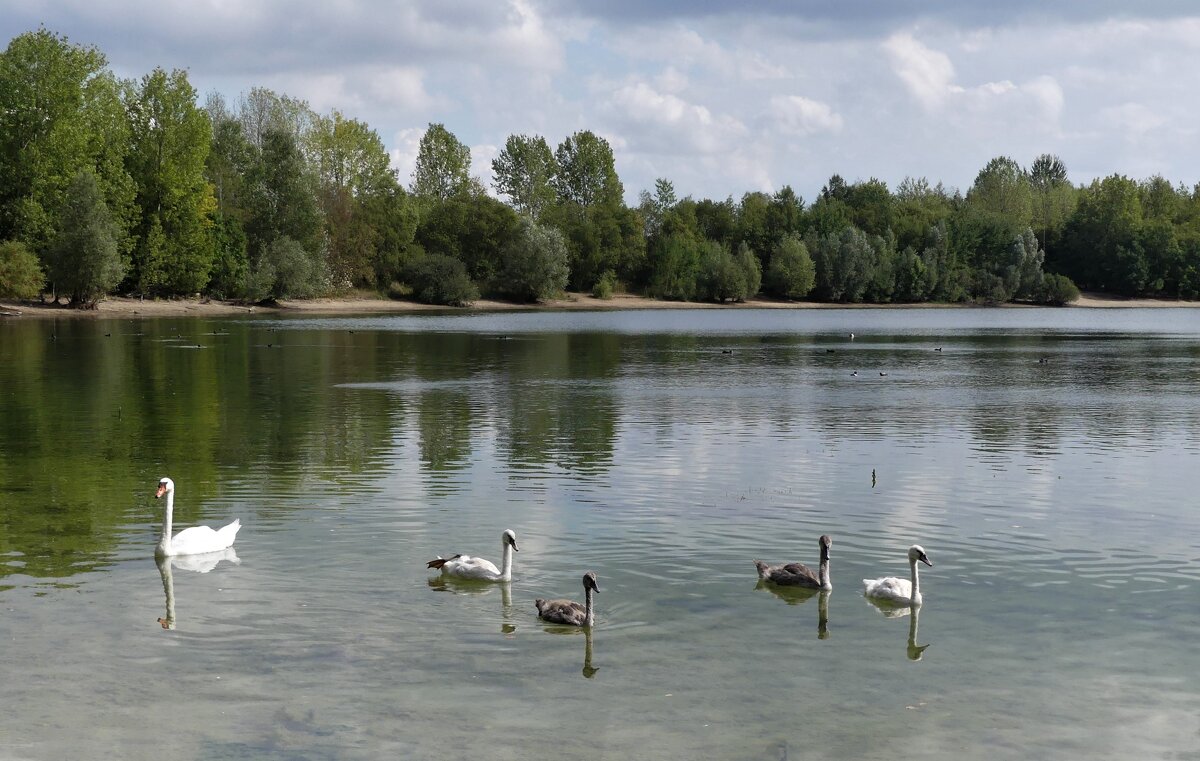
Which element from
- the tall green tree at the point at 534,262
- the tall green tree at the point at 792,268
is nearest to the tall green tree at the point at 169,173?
the tall green tree at the point at 534,262

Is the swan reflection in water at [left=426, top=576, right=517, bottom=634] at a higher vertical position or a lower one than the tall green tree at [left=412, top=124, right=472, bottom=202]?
Answer: lower

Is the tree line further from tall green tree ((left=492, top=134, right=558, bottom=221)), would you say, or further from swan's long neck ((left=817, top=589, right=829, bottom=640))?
swan's long neck ((left=817, top=589, right=829, bottom=640))

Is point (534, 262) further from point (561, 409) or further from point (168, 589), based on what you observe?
point (168, 589)

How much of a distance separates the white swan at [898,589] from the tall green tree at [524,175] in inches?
6831

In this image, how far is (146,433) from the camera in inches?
1289

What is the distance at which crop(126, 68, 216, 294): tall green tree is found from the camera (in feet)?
385

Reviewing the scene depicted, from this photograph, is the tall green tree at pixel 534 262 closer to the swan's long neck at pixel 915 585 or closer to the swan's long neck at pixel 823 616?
the swan's long neck at pixel 823 616

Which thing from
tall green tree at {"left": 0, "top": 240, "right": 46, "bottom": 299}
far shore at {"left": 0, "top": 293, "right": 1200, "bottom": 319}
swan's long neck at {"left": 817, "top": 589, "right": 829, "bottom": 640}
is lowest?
swan's long neck at {"left": 817, "top": 589, "right": 829, "bottom": 640}

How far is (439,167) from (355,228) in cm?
3930

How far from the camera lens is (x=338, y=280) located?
495 feet

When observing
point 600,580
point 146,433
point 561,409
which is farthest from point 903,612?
point 561,409

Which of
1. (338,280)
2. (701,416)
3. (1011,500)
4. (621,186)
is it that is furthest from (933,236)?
(1011,500)

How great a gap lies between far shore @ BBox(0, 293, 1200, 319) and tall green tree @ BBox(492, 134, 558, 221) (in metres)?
20.2

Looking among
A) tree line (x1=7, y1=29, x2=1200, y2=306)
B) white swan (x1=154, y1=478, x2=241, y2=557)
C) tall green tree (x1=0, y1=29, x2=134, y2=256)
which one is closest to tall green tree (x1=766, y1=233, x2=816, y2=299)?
tree line (x1=7, y1=29, x2=1200, y2=306)
